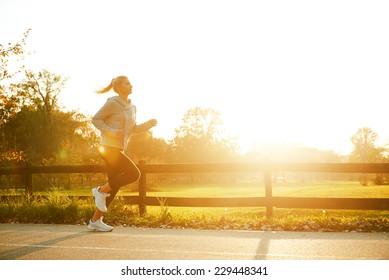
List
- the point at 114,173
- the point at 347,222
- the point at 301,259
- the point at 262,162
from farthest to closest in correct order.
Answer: the point at 262,162, the point at 347,222, the point at 114,173, the point at 301,259

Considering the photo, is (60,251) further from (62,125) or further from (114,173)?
(62,125)

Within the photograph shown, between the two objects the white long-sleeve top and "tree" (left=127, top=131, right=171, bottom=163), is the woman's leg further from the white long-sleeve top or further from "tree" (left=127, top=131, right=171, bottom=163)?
"tree" (left=127, top=131, right=171, bottom=163)

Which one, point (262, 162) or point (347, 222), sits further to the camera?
point (262, 162)

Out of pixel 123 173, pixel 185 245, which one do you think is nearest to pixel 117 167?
pixel 123 173

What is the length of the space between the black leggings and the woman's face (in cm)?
93

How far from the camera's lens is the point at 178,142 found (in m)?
72.4

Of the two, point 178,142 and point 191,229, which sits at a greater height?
point 178,142

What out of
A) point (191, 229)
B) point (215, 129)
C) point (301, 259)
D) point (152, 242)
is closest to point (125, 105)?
point (152, 242)

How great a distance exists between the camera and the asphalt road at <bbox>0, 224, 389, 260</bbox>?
4625 millimetres

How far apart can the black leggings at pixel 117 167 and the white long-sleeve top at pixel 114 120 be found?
107 mm

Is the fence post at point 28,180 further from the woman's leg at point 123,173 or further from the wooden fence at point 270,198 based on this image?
the woman's leg at point 123,173

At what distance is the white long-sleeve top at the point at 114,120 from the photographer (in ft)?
19.7
